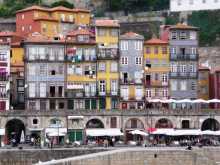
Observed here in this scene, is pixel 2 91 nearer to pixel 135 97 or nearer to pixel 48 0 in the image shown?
pixel 135 97

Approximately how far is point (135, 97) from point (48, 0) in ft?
107

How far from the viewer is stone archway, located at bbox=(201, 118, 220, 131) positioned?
8438 centimetres

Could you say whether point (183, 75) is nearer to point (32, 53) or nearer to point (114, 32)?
point (114, 32)

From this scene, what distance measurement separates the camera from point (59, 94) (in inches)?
3374

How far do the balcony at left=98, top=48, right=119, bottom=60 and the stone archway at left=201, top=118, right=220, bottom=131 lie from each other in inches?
366

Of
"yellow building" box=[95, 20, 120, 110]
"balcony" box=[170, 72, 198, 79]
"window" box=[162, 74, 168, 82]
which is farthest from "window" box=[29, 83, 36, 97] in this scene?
"balcony" box=[170, 72, 198, 79]

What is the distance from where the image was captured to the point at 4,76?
281 feet

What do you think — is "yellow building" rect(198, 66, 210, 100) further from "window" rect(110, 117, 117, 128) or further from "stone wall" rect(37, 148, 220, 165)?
"stone wall" rect(37, 148, 220, 165)

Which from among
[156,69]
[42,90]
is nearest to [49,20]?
[42,90]

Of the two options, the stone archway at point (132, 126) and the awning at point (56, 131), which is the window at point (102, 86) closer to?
the stone archway at point (132, 126)

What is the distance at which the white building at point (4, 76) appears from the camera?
278 feet

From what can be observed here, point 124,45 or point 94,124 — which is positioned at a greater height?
point 124,45

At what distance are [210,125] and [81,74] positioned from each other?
11562 mm

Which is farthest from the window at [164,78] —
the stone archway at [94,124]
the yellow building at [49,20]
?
the yellow building at [49,20]
